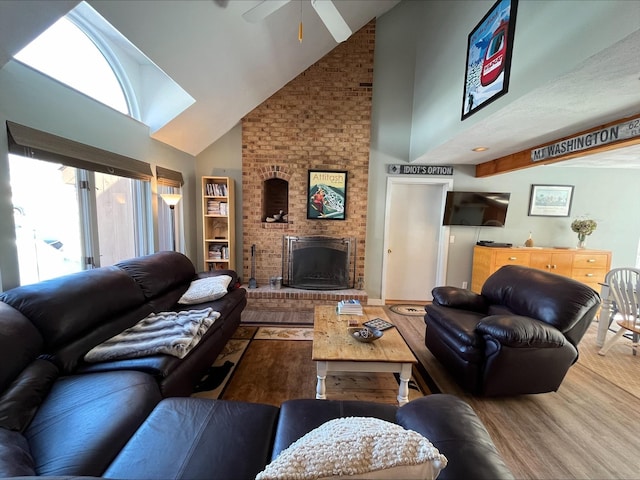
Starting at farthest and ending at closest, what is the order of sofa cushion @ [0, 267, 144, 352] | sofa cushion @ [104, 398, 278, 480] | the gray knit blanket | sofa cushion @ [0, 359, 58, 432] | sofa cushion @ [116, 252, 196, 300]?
sofa cushion @ [116, 252, 196, 300] → the gray knit blanket → sofa cushion @ [0, 267, 144, 352] → sofa cushion @ [0, 359, 58, 432] → sofa cushion @ [104, 398, 278, 480]

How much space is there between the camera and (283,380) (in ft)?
6.87

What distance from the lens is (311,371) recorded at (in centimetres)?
223

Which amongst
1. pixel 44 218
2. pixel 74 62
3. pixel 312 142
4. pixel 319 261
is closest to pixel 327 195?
pixel 312 142

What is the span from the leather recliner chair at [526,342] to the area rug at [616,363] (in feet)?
2.56

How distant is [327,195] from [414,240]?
161 cm

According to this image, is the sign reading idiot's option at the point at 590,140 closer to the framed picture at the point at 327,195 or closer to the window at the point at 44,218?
the framed picture at the point at 327,195

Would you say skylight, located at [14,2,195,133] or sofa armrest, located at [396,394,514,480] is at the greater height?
skylight, located at [14,2,195,133]

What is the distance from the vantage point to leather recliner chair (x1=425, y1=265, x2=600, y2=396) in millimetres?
1791

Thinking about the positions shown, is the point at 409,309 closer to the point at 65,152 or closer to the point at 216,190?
the point at 216,190

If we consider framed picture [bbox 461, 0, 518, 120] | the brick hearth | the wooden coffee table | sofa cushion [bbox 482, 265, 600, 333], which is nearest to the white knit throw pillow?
the wooden coffee table

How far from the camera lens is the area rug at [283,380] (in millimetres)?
1927

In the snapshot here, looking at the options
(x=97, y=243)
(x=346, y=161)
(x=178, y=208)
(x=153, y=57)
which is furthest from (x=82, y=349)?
(x=346, y=161)

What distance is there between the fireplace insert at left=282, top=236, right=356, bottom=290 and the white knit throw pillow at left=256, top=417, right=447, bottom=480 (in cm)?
337

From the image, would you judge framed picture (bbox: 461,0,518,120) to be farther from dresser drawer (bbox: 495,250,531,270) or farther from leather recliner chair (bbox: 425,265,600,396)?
dresser drawer (bbox: 495,250,531,270)
